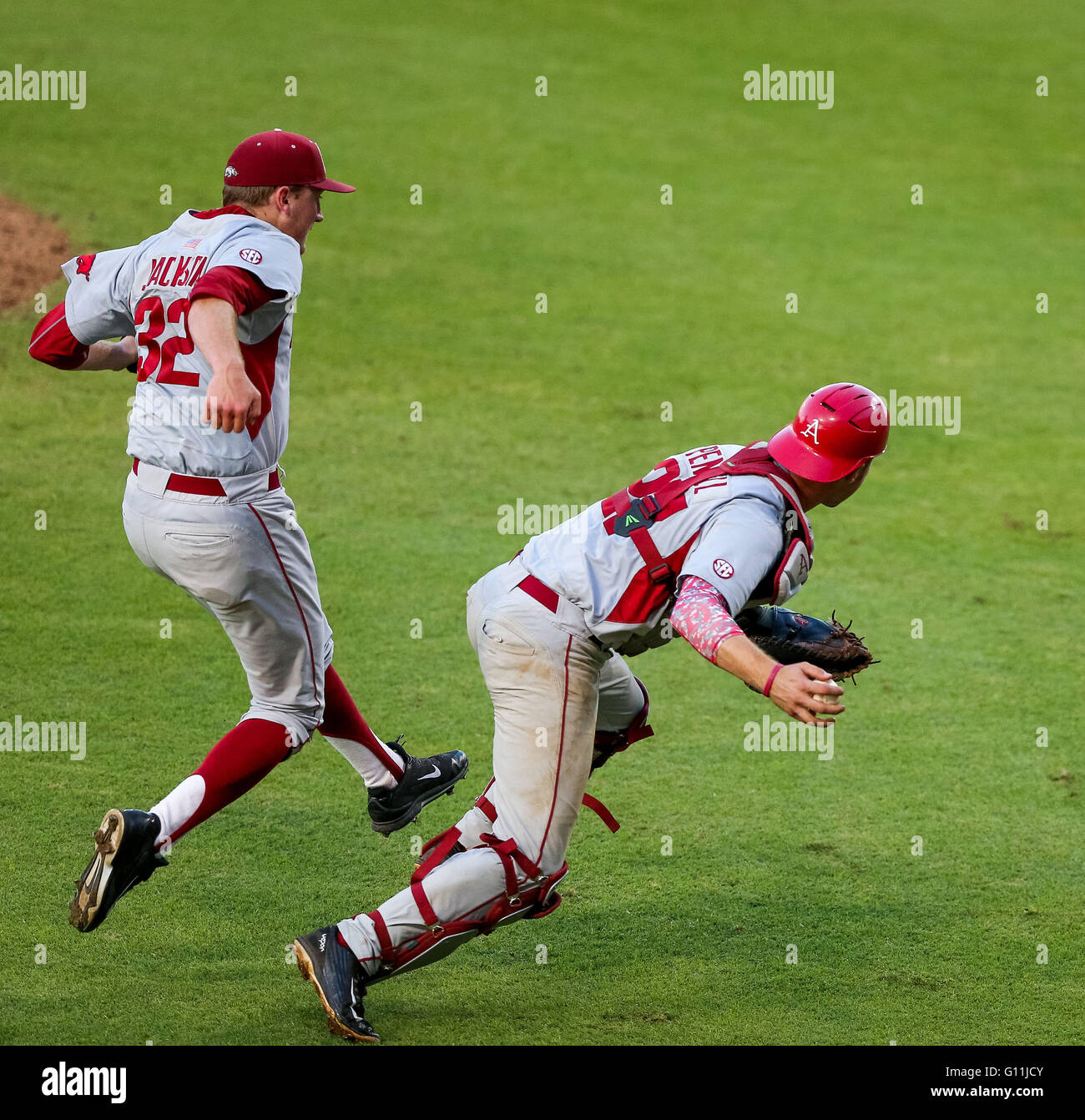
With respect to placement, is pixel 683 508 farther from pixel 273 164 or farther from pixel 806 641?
pixel 273 164

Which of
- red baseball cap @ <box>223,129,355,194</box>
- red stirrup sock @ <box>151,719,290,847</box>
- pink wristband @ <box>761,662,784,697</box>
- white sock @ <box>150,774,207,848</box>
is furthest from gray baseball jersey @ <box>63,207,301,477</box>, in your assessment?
pink wristband @ <box>761,662,784,697</box>

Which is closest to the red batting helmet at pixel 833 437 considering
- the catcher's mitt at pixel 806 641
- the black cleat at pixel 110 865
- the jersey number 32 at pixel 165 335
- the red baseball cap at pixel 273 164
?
the catcher's mitt at pixel 806 641

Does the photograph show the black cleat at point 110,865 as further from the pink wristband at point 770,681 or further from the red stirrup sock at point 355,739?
the pink wristband at point 770,681

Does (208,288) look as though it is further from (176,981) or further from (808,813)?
(808,813)

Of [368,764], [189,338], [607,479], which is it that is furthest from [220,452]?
[607,479]

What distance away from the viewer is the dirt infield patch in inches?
425

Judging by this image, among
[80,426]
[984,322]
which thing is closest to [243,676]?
[80,426]

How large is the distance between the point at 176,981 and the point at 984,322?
908 centimetres

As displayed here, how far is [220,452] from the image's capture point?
4258 mm

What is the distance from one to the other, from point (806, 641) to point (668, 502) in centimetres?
62

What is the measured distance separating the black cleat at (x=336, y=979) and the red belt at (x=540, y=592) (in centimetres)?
106

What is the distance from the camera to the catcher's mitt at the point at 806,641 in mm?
4199

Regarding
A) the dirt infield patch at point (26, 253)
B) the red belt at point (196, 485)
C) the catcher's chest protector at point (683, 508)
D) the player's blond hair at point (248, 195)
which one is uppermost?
the dirt infield patch at point (26, 253)

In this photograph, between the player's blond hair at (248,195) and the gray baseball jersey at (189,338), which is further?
the player's blond hair at (248,195)
